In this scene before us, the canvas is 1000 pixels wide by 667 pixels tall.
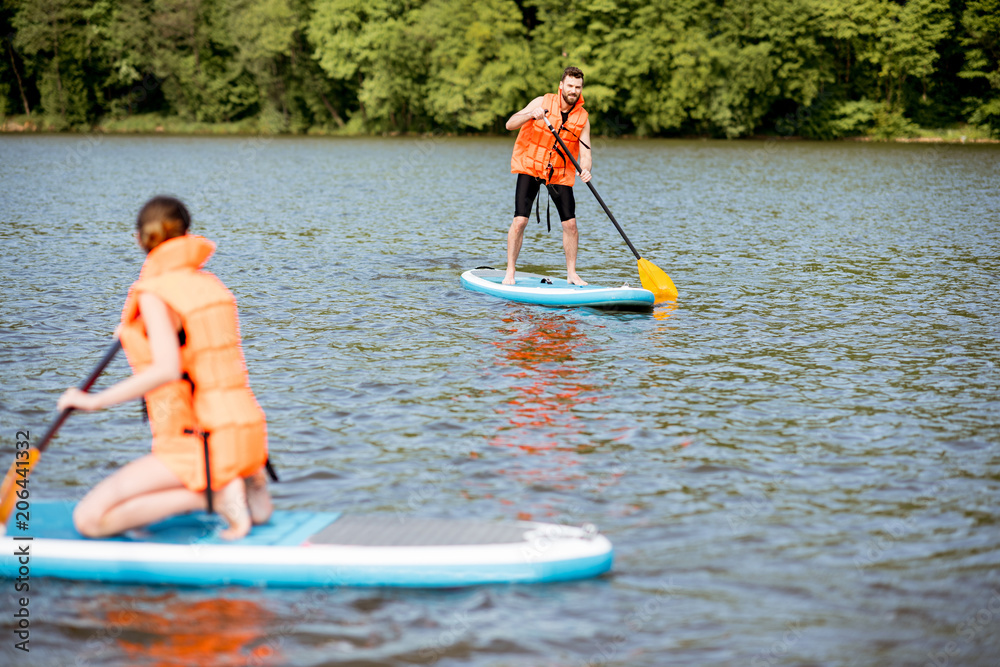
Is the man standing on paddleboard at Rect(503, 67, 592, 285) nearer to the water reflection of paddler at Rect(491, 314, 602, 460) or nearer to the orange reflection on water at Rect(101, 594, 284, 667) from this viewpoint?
the water reflection of paddler at Rect(491, 314, 602, 460)

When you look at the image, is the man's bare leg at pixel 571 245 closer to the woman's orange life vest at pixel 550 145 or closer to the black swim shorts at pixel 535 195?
the black swim shorts at pixel 535 195

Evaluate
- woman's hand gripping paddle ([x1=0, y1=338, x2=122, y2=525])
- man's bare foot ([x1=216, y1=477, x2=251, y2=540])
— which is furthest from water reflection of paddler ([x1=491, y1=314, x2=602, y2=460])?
woman's hand gripping paddle ([x1=0, y1=338, x2=122, y2=525])

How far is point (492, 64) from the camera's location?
6588 centimetres

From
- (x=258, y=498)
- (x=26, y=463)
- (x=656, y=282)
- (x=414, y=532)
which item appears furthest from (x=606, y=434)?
(x=656, y=282)

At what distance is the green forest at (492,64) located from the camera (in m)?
61.7

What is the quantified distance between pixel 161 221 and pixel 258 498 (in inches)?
56.7

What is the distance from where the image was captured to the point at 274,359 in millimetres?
9547

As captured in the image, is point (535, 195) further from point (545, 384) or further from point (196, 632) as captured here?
point (196, 632)

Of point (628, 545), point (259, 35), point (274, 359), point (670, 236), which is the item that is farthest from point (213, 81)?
point (628, 545)

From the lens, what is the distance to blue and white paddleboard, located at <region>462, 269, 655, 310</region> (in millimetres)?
11422

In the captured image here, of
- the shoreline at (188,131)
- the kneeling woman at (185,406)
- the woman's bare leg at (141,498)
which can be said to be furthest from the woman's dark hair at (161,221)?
the shoreline at (188,131)

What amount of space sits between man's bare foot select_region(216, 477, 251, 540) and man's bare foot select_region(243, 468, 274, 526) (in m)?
0.06

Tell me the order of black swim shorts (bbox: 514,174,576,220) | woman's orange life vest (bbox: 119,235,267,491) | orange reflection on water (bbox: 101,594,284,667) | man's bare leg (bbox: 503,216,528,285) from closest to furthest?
orange reflection on water (bbox: 101,594,284,667), woman's orange life vest (bbox: 119,235,267,491), black swim shorts (bbox: 514,174,576,220), man's bare leg (bbox: 503,216,528,285)

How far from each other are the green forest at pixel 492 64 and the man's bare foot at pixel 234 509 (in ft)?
197
